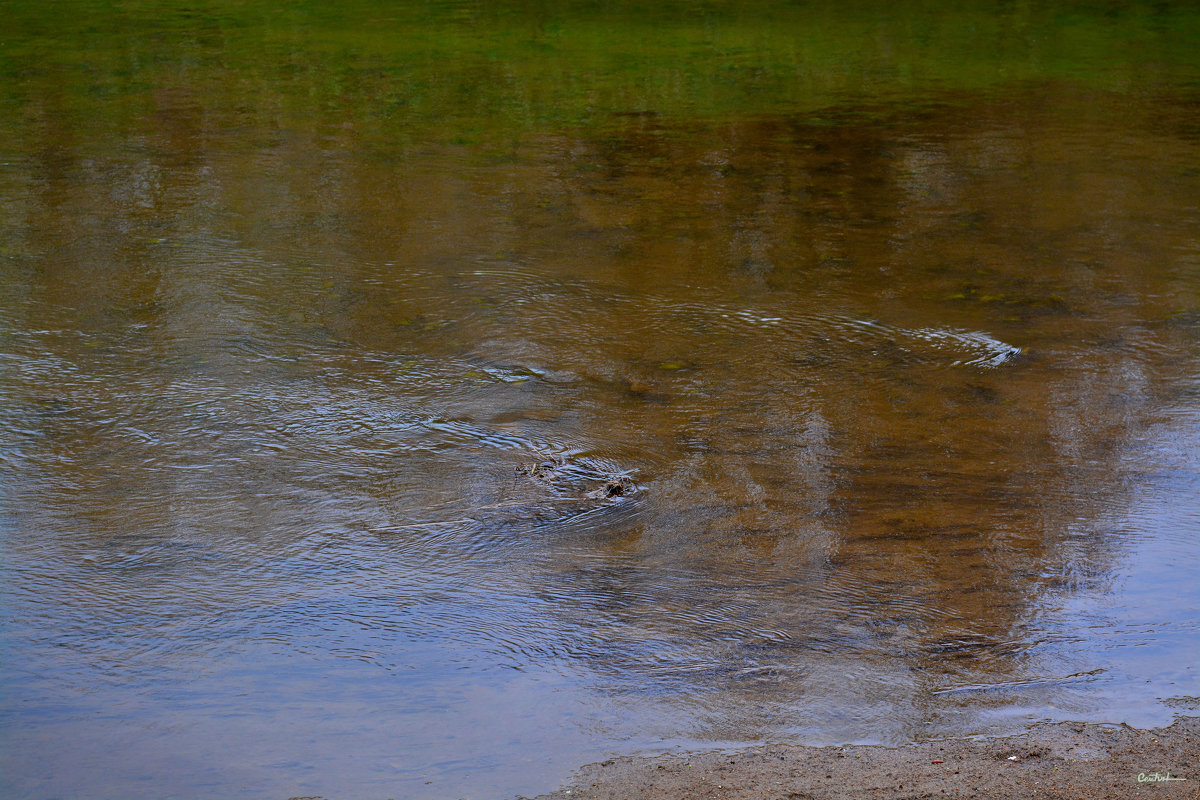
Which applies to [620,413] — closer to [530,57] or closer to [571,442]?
[571,442]

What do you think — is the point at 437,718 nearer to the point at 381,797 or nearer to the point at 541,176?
the point at 381,797

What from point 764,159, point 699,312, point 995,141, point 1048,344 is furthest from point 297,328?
point 995,141

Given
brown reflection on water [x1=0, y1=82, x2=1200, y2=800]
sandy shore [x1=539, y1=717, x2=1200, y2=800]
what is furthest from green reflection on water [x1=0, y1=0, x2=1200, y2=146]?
sandy shore [x1=539, y1=717, x2=1200, y2=800]

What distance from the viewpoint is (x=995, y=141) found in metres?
9.18

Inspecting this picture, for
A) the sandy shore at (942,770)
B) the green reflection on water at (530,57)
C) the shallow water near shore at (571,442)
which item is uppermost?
the green reflection on water at (530,57)

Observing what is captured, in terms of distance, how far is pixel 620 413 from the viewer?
4688 millimetres

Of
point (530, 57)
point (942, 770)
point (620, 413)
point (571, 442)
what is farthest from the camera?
point (530, 57)

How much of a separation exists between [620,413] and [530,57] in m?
9.27

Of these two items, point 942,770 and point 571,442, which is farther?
point 571,442

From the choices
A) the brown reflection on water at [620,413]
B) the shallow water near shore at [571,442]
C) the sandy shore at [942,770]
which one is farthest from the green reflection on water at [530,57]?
the sandy shore at [942,770]

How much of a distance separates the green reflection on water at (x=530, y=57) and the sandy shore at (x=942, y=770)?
7117 mm

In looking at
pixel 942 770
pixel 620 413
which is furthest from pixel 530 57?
pixel 942 770

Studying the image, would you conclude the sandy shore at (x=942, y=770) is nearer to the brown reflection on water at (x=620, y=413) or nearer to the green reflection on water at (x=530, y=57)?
the brown reflection on water at (x=620, y=413)

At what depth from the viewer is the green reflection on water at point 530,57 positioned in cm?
1027
